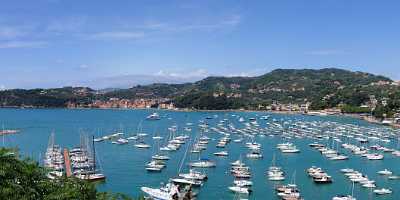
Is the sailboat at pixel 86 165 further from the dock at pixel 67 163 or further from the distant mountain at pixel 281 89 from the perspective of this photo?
the distant mountain at pixel 281 89

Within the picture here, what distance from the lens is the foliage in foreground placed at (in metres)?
7.80

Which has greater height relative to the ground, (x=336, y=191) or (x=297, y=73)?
(x=297, y=73)

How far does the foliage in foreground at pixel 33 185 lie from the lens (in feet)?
25.6

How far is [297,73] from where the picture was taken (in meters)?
173

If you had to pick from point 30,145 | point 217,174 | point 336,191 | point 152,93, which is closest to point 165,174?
point 217,174

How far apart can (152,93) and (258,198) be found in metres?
144

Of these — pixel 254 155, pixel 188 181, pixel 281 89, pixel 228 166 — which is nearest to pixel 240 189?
pixel 188 181

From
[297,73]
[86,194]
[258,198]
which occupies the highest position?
[297,73]

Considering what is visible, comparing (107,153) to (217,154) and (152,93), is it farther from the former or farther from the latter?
(152,93)

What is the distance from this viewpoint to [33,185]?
8359 mm

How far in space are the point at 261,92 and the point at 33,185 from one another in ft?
445

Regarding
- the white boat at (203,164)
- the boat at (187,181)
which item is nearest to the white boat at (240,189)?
the boat at (187,181)

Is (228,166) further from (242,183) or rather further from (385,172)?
(385,172)

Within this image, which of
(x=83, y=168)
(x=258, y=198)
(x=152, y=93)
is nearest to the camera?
(x=258, y=198)
